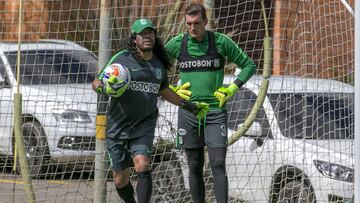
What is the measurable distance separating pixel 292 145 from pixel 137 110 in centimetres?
217

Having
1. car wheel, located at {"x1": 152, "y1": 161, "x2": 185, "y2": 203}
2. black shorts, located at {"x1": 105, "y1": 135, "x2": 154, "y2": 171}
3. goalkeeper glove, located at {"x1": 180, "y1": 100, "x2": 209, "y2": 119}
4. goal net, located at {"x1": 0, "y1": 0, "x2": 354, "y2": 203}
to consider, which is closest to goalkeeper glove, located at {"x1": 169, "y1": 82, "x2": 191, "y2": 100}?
goalkeeper glove, located at {"x1": 180, "y1": 100, "x2": 209, "y2": 119}

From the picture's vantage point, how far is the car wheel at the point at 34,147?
33.5ft

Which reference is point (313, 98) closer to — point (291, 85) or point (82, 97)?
point (291, 85)

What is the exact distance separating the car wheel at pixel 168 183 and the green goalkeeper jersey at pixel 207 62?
147 centimetres

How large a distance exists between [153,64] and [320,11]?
2.36m

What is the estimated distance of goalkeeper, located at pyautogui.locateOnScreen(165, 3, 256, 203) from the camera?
29.6 feet

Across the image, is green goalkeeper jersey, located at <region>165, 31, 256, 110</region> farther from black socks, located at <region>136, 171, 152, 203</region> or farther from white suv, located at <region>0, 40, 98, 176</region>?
white suv, located at <region>0, 40, 98, 176</region>

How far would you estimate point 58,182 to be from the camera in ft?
33.6

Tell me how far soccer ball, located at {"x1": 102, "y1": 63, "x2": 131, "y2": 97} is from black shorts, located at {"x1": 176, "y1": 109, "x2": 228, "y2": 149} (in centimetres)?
107

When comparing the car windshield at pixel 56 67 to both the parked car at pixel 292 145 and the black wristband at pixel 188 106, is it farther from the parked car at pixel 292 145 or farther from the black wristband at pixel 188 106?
the black wristband at pixel 188 106

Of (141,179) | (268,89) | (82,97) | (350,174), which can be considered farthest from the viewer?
(82,97)

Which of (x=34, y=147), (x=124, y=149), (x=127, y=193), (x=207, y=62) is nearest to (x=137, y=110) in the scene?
(x=124, y=149)

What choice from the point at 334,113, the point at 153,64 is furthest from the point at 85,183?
the point at 334,113

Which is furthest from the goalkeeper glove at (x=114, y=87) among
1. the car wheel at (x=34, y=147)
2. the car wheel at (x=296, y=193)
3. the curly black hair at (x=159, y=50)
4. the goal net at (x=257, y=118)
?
the car wheel at (x=296, y=193)
